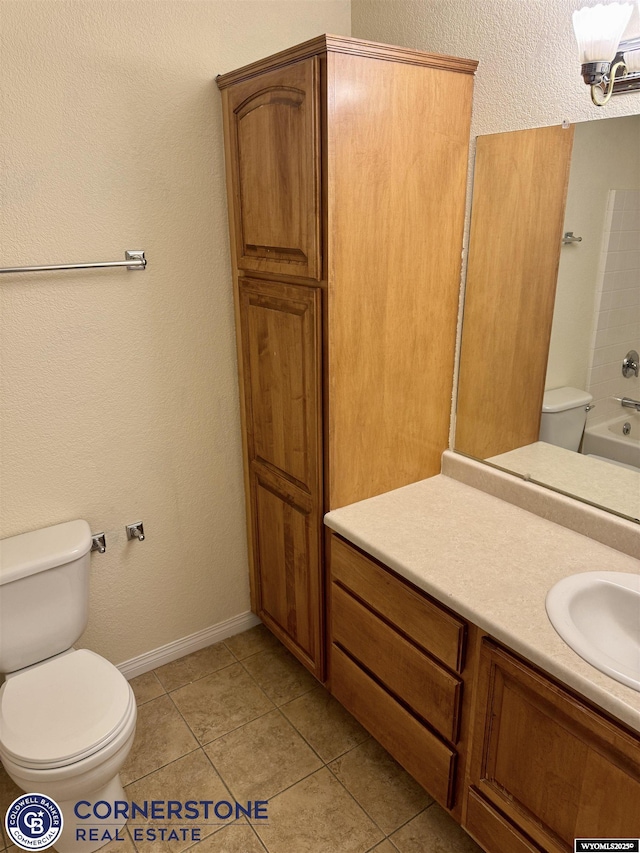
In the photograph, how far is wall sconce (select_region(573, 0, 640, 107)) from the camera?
1.28 m

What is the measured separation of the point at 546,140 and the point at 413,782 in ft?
6.14

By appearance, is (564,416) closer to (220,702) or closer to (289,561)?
(289,561)

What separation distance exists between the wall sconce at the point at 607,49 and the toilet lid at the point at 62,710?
1.93 meters

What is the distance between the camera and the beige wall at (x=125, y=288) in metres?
1.72

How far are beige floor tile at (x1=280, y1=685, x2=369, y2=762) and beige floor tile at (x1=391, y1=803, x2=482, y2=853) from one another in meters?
0.31

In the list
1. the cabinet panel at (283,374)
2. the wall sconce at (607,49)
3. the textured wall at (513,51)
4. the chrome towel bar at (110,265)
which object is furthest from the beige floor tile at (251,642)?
the wall sconce at (607,49)

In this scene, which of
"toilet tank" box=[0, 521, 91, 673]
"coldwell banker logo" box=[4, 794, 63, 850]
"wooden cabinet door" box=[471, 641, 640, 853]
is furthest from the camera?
"toilet tank" box=[0, 521, 91, 673]

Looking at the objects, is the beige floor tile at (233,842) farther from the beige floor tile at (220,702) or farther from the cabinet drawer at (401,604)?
the cabinet drawer at (401,604)

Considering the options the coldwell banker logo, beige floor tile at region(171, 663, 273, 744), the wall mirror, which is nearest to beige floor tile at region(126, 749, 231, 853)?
beige floor tile at region(171, 663, 273, 744)

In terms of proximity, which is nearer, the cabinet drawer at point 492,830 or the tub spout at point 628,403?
the cabinet drawer at point 492,830

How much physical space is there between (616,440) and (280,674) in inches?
57.2

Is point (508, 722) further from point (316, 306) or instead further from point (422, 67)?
point (422, 67)

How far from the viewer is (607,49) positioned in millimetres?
1314

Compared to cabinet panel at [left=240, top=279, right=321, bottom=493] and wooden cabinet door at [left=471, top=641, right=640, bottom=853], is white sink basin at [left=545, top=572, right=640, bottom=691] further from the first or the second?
cabinet panel at [left=240, top=279, right=321, bottom=493]
